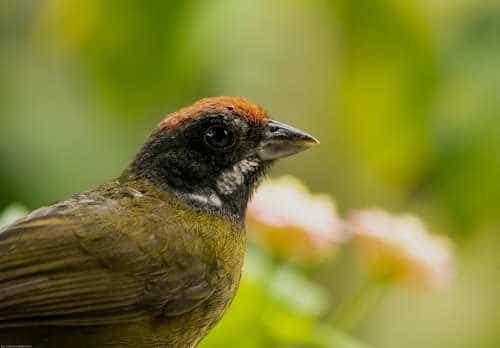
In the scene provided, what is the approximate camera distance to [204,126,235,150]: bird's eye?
5.05 m

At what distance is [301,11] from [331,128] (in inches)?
39.0

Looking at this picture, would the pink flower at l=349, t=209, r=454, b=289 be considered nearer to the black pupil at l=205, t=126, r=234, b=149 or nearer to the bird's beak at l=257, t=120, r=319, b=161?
the bird's beak at l=257, t=120, r=319, b=161

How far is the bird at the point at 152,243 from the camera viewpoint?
445 centimetres

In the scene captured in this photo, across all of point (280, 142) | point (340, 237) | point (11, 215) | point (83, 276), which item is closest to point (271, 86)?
point (280, 142)

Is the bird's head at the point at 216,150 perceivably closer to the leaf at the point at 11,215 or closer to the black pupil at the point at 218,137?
the black pupil at the point at 218,137

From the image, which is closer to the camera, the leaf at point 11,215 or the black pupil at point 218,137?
the leaf at point 11,215

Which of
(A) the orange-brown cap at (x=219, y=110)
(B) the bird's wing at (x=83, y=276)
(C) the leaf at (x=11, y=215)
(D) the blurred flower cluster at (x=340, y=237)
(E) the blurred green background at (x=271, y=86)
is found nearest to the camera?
(B) the bird's wing at (x=83, y=276)

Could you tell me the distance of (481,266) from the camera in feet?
25.6

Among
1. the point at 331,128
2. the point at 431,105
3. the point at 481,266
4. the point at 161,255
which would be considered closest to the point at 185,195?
the point at 161,255

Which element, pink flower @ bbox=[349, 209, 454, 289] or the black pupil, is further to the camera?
the black pupil

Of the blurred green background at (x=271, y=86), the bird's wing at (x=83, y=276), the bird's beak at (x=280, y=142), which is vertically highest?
the blurred green background at (x=271, y=86)

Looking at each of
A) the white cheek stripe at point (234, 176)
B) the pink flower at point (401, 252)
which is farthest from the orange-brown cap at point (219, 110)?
the pink flower at point (401, 252)

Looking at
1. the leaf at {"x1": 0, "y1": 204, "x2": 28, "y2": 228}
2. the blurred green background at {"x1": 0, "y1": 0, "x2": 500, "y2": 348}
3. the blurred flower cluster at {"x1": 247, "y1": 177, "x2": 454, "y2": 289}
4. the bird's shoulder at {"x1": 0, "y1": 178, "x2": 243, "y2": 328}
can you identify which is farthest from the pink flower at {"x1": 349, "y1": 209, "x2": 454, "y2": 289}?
the leaf at {"x1": 0, "y1": 204, "x2": 28, "y2": 228}

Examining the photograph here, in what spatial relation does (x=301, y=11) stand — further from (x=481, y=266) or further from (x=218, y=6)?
(x=481, y=266)
